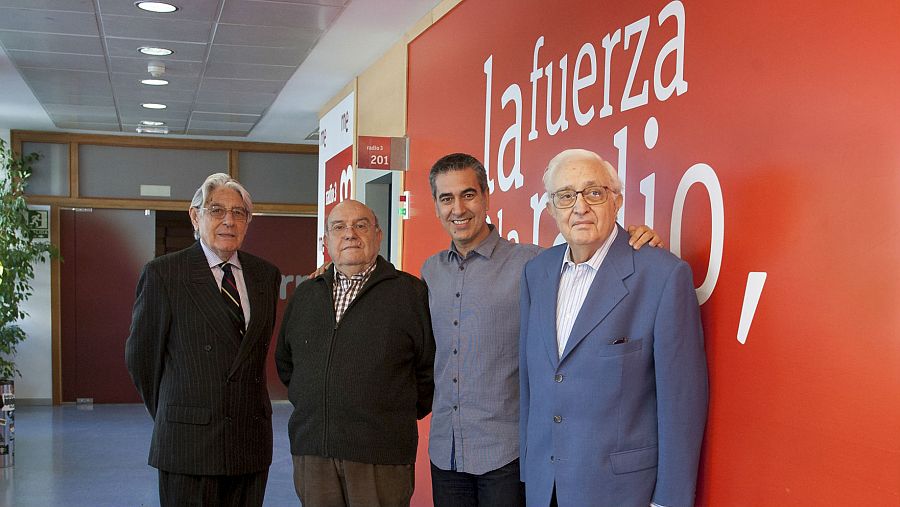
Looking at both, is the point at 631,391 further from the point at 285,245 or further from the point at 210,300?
the point at 285,245

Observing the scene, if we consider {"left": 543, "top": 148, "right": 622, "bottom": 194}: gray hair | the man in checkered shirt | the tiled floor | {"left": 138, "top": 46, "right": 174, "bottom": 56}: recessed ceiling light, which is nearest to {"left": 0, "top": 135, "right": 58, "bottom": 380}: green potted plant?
the tiled floor

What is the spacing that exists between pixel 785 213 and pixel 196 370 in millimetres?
1890

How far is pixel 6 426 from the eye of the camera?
7.59 meters

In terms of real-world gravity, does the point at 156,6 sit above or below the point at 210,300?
above

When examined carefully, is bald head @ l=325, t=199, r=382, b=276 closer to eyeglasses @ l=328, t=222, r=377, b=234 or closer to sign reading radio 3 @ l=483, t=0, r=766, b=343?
eyeglasses @ l=328, t=222, r=377, b=234

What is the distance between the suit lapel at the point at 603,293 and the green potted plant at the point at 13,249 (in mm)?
7780

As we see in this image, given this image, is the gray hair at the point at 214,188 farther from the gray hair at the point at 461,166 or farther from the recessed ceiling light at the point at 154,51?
the recessed ceiling light at the point at 154,51

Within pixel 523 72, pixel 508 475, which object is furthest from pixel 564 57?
pixel 508 475

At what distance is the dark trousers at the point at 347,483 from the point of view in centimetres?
297

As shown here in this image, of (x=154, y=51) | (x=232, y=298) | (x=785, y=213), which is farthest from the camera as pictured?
(x=154, y=51)

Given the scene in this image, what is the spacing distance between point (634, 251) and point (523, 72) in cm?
195

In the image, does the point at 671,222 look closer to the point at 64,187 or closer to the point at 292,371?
the point at 292,371

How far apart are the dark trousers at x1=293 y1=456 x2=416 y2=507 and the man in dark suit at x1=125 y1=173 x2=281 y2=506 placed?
0.26 m

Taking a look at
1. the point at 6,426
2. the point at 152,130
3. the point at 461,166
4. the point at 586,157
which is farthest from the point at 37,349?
the point at 586,157
